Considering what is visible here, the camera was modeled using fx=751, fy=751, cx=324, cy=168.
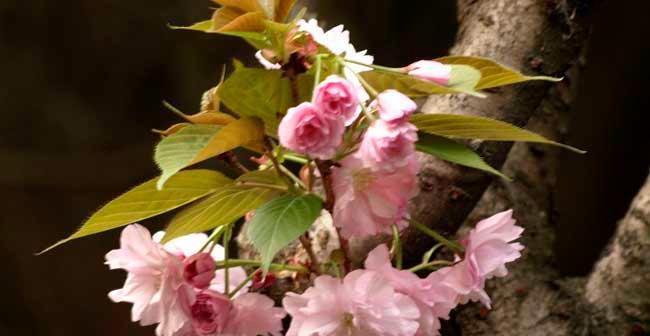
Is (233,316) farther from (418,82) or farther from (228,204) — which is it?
(418,82)

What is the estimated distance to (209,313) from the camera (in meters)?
0.50

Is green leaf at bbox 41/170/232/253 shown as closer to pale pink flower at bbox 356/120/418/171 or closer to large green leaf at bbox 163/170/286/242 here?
large green leaf at bbox 163/170/286/242

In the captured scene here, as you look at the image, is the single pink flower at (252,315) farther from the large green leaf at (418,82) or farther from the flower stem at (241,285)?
the large green leaf at (418,82)

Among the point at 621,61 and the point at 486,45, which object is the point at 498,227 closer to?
the point at 486,45

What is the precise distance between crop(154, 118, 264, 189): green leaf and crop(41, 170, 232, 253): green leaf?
44mm

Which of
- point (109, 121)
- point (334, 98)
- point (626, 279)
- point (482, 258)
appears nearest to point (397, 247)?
point (482, 258)

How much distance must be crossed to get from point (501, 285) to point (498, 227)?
375 millimetres

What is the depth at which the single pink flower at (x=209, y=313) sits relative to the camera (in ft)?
1.64

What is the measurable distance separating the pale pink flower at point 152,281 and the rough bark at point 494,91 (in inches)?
9.9

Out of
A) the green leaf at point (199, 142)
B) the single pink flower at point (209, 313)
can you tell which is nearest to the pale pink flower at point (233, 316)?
the single pink flower at point (209, 313)

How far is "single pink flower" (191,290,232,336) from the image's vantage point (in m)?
0.50

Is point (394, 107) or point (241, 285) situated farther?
point (241, 285)

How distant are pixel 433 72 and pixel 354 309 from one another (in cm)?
16

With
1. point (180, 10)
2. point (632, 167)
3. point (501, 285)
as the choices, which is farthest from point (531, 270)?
point (180, 10)
